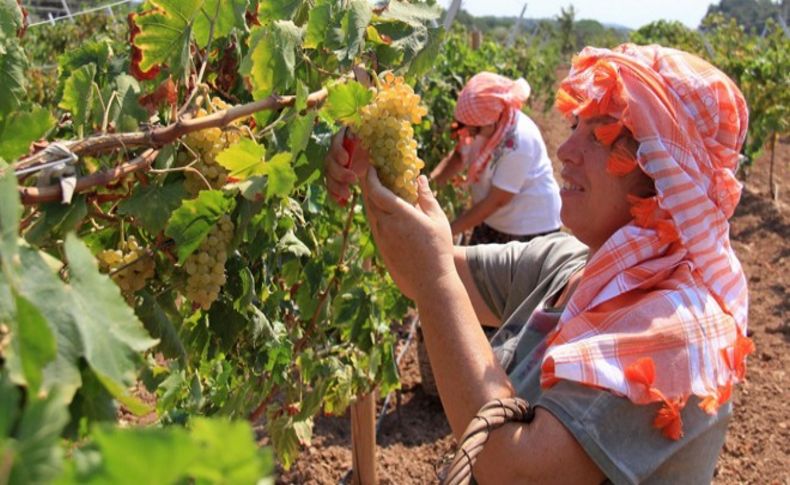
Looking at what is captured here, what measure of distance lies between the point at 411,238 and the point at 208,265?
0.46m

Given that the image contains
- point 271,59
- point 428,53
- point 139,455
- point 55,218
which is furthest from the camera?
point 428,53

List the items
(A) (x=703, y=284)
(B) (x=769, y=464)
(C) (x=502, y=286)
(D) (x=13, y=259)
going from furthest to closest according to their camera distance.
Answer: (B) (x=769, y=464), (C) (x=502, y=286), (A) (x=703, y=284), (D) (x=13, y=259)

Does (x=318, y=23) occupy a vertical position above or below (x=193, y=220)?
above

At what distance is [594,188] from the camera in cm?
183

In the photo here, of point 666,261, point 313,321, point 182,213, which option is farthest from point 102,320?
point 313,321

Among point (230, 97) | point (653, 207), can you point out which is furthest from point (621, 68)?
point (230, 97)

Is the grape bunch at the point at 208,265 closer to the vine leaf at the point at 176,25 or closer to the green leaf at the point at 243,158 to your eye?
the green leaf at the point at 243,158

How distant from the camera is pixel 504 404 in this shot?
1429mm

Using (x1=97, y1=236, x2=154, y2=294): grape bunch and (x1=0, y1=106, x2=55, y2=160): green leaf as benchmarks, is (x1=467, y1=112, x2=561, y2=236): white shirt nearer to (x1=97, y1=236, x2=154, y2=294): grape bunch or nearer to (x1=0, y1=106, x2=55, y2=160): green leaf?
(x1=97, y1=236, x2=154, y2=294): grape bunch

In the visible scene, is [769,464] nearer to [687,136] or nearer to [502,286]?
[502,286]

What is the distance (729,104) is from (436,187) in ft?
11.4

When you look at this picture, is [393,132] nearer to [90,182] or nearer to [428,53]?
[428,53]

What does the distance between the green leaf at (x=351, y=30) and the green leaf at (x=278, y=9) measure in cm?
10

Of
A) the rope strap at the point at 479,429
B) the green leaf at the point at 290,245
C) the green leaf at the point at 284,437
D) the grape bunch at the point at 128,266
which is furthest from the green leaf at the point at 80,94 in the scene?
the green leaf at the point at 284,437
